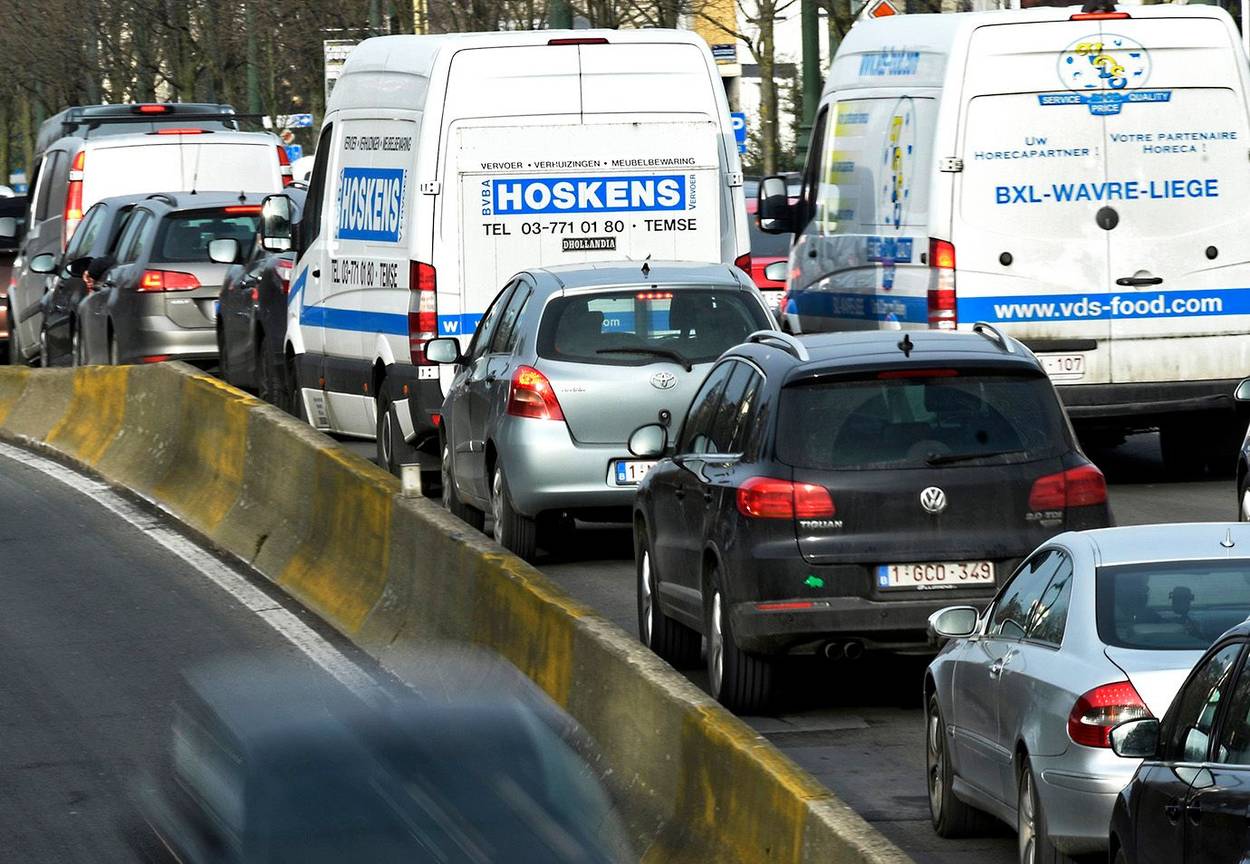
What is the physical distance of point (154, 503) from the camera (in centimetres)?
1684

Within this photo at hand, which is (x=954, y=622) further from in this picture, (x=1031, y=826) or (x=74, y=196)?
Answer: (x=74, y=196)

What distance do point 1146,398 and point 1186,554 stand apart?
8.52 metres

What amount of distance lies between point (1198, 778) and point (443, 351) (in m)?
9.71

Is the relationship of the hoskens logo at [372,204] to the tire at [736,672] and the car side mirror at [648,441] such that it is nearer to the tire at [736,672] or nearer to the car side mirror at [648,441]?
the car side mirror at [648,441]

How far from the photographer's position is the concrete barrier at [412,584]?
6.86 metres

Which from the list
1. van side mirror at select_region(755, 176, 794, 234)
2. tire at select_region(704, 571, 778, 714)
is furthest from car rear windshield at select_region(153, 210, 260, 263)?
tire at select_region(704, 571, 778, 714)

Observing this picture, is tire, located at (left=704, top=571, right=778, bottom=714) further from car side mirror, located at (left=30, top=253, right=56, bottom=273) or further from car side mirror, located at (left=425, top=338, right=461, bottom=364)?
car side mirror, located at (left=30, top=253, right=56, bottom=273)

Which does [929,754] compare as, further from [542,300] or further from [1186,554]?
[542,300]

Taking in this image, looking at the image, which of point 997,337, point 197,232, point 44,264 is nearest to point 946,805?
point 997,337

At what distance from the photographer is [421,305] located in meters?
15.7

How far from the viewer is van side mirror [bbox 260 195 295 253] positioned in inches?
738

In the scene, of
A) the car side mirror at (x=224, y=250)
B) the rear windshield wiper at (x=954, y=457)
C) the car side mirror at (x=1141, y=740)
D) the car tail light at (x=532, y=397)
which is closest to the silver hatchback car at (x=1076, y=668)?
the car side mirror at (x=1141, y=740)

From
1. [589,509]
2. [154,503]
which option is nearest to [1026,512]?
[589,509]

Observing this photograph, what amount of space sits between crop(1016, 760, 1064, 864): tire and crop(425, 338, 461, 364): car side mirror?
7.74m
